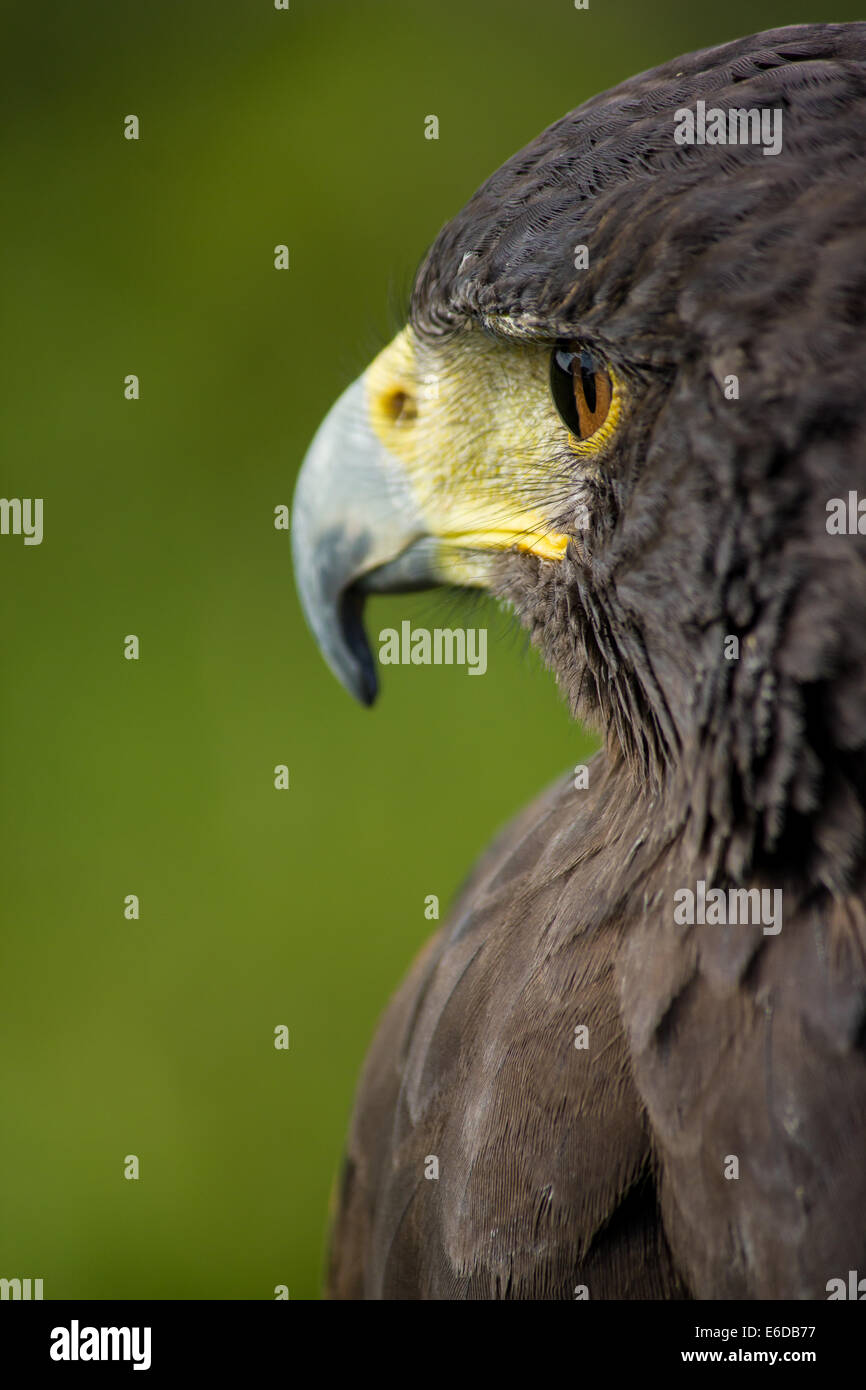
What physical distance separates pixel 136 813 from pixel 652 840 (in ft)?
8.47

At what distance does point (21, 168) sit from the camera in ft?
11.0

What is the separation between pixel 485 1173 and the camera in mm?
1062

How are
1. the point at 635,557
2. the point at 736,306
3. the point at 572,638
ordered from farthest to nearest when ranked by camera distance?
the point at 572,638 → the point at 635,557 → the point at 736,306

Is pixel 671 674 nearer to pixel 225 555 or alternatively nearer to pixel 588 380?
pixel 588 380

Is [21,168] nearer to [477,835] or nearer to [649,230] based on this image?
[477,835]

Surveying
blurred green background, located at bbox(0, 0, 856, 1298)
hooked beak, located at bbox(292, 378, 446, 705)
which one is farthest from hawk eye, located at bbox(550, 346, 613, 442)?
blurred green background, located at bbox(0, 0, 856, 1298)

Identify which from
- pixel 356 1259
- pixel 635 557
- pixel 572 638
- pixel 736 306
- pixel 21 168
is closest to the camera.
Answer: pixel 736 306

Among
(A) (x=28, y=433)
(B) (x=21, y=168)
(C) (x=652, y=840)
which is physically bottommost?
(C) (x=652, y=840)

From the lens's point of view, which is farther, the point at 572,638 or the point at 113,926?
the point at 113,926

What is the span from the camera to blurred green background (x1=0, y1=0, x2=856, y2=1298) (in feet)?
11.0

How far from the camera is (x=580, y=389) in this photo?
1.04 metres

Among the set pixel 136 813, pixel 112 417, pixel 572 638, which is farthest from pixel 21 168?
pixel 572 638

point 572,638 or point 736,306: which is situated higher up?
point 736,306

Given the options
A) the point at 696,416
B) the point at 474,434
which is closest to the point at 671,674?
the point at 696,416
